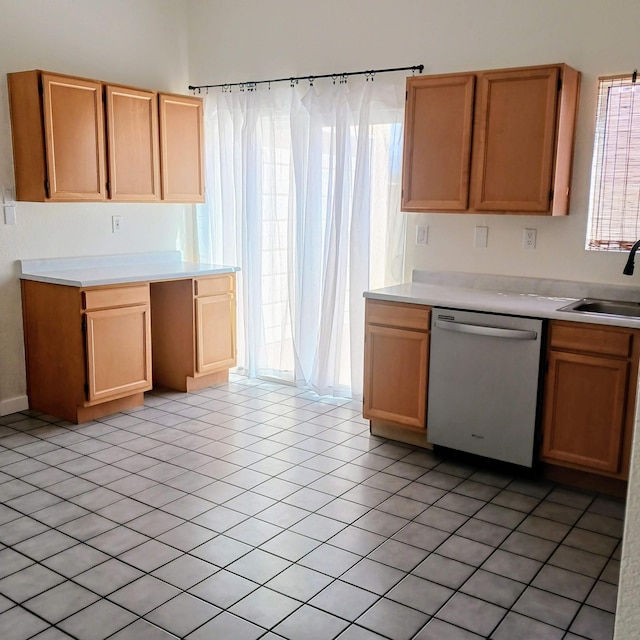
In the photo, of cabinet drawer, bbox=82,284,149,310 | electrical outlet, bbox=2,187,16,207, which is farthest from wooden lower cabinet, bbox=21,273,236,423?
electrical outlet, bbox=2,187,16,207

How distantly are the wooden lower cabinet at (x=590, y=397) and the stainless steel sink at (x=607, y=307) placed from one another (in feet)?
0.99

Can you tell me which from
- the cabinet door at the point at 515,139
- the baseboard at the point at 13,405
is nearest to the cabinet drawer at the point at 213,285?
the baseboard at the point at 13,405

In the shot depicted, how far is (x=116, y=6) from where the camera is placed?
4703mm

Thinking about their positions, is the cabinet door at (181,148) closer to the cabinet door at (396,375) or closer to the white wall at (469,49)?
the white wall at (469,49)

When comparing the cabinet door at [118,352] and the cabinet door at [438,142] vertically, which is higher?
the cabinet door at [438,142]

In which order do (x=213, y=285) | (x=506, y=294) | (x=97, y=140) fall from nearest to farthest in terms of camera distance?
(x=506, y=294), (x=97, y=140), (x=213, y=285)

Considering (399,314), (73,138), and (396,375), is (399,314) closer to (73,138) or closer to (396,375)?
(396,375)

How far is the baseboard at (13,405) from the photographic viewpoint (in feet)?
14.1

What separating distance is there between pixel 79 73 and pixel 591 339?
3.65 meters

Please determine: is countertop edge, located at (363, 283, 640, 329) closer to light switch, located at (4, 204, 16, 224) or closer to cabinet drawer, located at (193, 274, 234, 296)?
cabinet drawer, located at (193, 274, 234, 296)

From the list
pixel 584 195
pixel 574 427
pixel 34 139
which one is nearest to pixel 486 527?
pixel 574 427

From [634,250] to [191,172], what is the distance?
309 cm

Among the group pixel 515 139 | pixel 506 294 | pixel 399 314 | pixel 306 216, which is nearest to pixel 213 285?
pixel 306 216

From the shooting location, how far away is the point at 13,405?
4.34 metres
